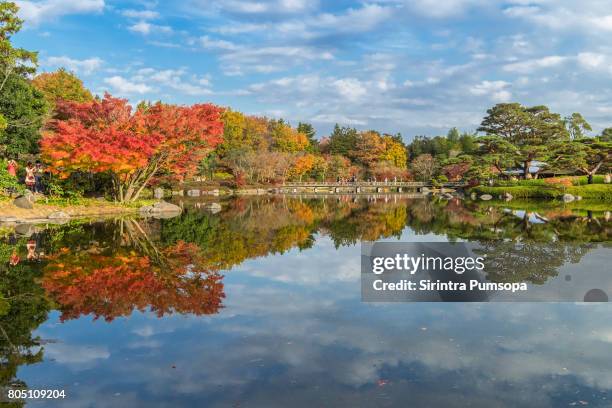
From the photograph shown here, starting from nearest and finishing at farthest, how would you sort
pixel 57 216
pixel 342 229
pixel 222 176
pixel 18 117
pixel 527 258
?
1. pixel 527 258
2. pixel 342 229
3. pixel 57 216
4. pixel 18 117
5. pixel 222 176

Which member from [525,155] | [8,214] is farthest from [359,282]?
[525,155]

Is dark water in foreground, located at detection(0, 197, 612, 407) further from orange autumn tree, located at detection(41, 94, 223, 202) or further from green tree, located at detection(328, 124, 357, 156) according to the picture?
green tree, located at detection(328, 124, 357, 156)

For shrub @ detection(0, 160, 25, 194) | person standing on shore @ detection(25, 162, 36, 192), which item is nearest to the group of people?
person standing on shore @ detection(25, 162, 36, 192)

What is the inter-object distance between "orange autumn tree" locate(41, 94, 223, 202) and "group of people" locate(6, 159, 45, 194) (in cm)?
128

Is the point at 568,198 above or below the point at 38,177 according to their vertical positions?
below

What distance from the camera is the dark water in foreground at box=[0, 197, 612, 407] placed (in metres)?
4.86

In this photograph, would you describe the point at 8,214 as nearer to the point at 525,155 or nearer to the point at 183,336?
the point at 183,336

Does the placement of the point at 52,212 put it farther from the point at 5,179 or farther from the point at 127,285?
the point at 127,285

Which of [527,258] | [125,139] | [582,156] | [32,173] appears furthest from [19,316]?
[582,156]

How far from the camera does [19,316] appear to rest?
7.28 meters

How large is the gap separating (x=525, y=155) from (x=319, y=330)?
123 feet

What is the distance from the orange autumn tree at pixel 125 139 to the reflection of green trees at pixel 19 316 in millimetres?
11067

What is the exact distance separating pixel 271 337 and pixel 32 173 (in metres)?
20.2

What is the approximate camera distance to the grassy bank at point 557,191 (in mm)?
35531
